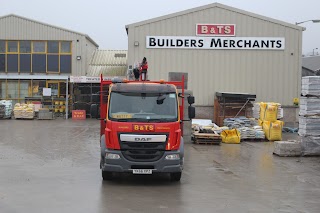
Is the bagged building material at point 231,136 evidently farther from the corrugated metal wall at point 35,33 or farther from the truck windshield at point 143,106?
the corrugated metal wall at point 35,33

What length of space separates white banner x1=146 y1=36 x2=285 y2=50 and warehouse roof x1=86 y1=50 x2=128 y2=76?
1025cm

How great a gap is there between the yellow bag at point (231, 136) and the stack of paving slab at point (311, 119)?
4.34 metres

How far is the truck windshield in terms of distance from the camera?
34.0 ft

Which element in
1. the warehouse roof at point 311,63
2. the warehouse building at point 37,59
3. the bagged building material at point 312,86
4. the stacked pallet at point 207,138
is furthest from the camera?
the warehouse roof at point 311,63

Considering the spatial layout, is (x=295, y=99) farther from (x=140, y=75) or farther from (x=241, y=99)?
(x=140, y=75)

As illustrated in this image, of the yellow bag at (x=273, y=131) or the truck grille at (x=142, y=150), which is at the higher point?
the truck grille at (x=142, y=150)

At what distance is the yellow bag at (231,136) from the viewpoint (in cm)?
2003

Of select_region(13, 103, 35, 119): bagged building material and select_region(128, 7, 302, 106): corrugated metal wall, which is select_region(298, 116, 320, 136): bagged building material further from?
select_region(13, 103, 35, 119): bagged building material

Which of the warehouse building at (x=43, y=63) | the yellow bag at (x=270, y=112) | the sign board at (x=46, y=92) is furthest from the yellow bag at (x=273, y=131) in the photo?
the sign board at (x=46, y=92)

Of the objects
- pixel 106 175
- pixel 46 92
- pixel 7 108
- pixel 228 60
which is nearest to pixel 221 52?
pixel 228 60

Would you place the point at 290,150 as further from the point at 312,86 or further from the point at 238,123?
the point at 238,123

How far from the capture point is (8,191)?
9336mm

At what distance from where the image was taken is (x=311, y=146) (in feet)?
52.4

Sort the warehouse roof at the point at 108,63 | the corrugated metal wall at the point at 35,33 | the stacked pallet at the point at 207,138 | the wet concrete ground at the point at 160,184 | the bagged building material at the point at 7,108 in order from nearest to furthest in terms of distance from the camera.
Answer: the wet concrete ground at the point at 160,184 < the stacked pallet at the point at 207,138 < the bagged building material at the point at 7,108 < the corrugated metal wall at the point at 35,33 < the warehouse roof at the point at 108,63
